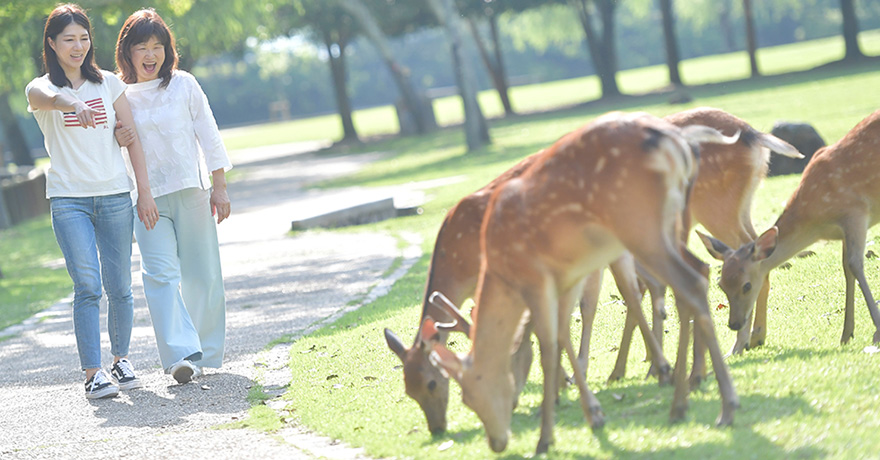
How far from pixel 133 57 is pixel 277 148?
38268 mm

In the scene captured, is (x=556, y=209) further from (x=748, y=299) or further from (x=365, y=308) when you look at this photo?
(x=365, y=308)

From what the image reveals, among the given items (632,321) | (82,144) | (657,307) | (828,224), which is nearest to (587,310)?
(632,321)

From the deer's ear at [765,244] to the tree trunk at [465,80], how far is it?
21103 mm

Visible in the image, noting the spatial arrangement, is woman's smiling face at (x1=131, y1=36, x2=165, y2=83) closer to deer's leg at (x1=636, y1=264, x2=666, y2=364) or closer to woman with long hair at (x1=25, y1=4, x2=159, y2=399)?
woman with long hair at (x1=25, y1=4, x2=159, y2=399)

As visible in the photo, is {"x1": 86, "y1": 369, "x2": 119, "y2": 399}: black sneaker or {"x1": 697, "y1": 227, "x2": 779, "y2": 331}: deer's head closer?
{"x1": 697, "y1": 227, "x2": 779, "y2": 331}: deer's head

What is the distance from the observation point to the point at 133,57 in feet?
23.4

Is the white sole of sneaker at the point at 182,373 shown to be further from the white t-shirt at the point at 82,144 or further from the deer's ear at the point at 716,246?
the deer's ear at the point at 716,246

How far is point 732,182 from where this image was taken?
6637 millimetres

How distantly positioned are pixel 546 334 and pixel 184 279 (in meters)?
3.54

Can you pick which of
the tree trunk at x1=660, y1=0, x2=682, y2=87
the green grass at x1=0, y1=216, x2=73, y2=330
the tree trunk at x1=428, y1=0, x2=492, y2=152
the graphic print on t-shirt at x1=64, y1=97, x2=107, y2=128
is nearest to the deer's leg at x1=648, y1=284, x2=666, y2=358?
the graphic print on t-shirt at x1=64, y1=97, x2=107, y2=128

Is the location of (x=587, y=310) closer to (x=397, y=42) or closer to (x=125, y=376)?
(x=125, y=376)

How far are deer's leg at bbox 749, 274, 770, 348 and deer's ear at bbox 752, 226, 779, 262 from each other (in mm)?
365

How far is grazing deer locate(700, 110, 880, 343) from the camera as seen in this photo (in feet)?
20.4

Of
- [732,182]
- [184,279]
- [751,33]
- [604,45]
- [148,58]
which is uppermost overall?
[148,58]
